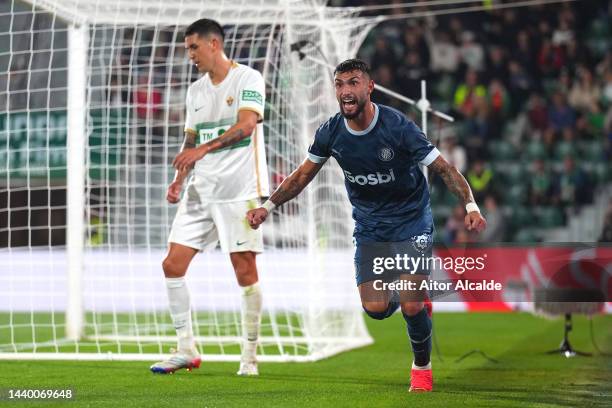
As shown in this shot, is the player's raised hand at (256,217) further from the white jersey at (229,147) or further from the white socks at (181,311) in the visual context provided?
the white socks at (181,311)

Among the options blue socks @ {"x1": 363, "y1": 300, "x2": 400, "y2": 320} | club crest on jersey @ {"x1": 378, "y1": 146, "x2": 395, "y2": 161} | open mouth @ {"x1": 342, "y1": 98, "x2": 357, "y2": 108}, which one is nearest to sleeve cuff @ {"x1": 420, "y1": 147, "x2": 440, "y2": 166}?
club crest on jersey @ {"x1": 378, "y1": 146, "x2": 395, "y2": 161}

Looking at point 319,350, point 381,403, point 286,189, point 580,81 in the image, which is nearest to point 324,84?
point 319,350

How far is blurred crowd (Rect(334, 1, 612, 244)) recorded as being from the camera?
15891 mm

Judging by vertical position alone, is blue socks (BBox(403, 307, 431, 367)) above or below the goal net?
below

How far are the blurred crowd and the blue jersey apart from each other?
852cm

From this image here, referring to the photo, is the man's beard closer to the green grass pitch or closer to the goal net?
the green grass pitch

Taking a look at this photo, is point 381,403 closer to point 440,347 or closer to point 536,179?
point 440,347

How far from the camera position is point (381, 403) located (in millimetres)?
5504

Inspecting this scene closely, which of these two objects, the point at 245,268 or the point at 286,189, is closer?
the point at 286,189

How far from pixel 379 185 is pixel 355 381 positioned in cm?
137

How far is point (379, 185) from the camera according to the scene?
19.8 feet

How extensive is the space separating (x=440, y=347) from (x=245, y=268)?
2966 millimetres

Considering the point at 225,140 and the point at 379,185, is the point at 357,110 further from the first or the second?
the point at 225,140

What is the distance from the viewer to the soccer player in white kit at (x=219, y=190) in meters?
6.95
